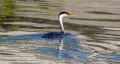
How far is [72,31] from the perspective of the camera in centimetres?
2570

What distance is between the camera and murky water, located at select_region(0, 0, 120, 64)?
18516 millimetres

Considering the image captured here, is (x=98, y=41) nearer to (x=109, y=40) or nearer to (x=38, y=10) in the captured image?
(x=109, y=40)

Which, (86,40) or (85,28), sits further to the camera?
(85,28)

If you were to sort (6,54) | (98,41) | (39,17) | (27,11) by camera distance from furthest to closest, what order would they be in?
(27,11) < (39,17) < (98,41) < (6,54)

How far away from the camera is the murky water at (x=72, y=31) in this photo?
18516mm

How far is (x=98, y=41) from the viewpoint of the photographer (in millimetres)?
21781

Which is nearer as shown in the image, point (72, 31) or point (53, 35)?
point (53, 35)

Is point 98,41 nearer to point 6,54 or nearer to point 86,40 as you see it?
point 86,40

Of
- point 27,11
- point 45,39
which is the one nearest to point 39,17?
point 27,11

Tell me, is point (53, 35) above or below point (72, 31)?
above

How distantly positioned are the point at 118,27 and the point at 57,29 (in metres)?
3.16

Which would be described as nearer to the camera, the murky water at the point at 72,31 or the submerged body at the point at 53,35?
the murky water at the point at 72,31

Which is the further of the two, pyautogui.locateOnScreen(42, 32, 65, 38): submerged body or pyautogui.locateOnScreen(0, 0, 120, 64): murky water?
pyautogui.locateOnScreen(42, 32, 65, 38): submerged body

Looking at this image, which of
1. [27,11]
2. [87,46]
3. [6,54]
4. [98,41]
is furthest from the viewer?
[27,11]
